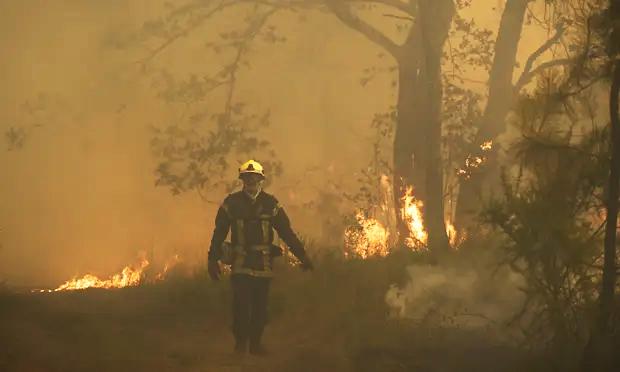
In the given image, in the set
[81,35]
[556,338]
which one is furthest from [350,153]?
[556,338]

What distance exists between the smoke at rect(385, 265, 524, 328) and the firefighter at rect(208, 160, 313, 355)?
1911 millimetres

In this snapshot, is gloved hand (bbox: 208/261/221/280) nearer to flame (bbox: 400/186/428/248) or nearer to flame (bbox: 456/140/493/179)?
flame (bbox: 400/186/428/248)

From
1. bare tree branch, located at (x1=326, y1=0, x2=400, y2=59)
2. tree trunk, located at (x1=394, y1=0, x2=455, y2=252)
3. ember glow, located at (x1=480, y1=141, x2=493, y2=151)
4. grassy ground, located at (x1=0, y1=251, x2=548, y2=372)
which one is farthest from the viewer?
bare tree branch, located at (x1=326, y1=0, x2=400, y2=59)

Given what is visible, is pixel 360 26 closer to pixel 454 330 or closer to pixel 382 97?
pixel 454 330

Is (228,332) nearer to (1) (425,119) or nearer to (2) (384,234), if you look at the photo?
(2) (384,234)

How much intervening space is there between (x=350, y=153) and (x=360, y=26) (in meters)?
11.2

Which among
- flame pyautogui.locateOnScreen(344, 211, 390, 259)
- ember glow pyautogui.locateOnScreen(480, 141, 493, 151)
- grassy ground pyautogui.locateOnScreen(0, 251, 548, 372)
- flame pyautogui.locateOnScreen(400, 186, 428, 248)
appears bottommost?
grassy ground pyautogui.locateOnScreen(0, 251, 548, 372)

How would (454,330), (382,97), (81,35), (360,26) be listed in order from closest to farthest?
(454,330) < (360,26) < (81,35) < (382,97)

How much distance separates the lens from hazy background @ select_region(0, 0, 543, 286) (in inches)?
971

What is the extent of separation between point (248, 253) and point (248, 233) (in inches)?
8.9

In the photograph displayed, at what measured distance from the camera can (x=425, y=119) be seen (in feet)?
46.0

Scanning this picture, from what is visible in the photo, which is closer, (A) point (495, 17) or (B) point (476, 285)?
(B) point (476, 285)

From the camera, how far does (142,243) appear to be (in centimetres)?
2616

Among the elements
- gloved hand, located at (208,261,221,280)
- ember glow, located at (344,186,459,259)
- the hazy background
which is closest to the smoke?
ember glow, located at (344,186,459,259)
